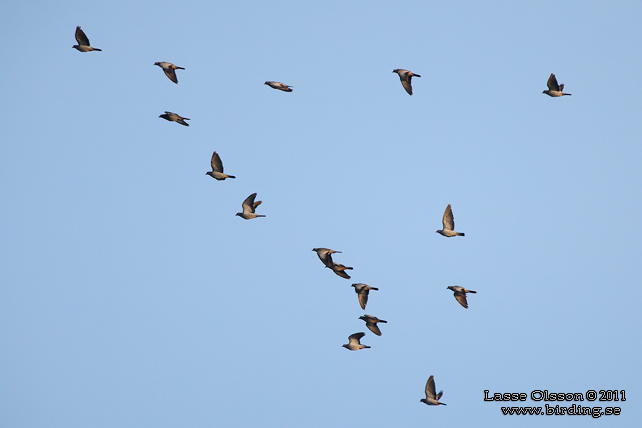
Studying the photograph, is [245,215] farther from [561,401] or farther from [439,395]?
[561,401]

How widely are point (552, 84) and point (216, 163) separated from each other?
1797 cm

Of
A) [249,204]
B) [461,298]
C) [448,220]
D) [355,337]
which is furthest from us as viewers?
[355,337]

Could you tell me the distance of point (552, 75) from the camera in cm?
4134

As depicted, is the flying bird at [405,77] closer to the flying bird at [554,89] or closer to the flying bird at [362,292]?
the flying bird at [554,89]

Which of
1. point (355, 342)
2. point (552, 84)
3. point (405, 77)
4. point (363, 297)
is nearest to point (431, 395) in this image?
point (355, 342)

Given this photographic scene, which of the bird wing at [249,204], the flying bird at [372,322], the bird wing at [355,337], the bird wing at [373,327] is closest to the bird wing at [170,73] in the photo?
the bird wing at [249,204]

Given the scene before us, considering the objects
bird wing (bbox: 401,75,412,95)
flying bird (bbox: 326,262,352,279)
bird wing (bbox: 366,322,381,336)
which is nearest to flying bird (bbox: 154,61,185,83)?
bird wing (bbox: 401,75,412,95)

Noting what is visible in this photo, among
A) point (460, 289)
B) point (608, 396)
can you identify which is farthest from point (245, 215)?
point (608, 396)

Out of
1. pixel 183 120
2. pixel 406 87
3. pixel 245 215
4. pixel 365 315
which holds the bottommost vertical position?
pixel 365 315

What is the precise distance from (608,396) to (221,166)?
23.6 metres

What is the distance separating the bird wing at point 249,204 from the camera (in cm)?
4106

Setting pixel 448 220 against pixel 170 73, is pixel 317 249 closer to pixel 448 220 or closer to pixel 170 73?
pixel 448 220

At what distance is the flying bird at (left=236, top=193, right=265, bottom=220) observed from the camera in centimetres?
4109

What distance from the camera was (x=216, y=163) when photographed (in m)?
39.8
